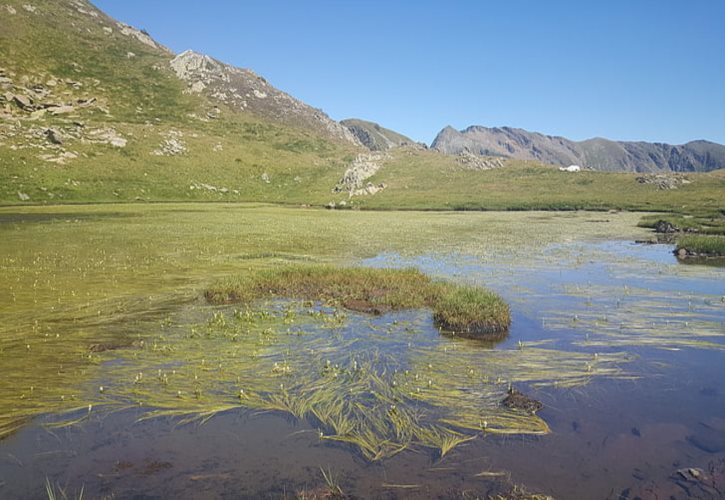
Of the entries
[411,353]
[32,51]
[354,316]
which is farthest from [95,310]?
[32,51]

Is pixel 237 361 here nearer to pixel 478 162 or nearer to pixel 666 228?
pixel 666 228

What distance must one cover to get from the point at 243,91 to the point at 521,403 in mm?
153317

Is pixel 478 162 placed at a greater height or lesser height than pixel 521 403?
greater

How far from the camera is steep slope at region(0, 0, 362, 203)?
76.4 meters

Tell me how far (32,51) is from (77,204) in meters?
71.4

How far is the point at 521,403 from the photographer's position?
9.89 meters

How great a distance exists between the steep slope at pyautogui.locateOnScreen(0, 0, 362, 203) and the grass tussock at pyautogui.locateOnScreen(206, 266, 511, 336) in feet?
190

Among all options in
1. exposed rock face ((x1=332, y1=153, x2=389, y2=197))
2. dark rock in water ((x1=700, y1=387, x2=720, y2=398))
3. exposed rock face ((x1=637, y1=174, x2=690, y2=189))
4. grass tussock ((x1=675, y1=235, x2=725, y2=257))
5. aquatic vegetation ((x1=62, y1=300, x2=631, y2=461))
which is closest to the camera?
aquatic vegetation ((x1=62, y1=300, x2=631, y2=461))

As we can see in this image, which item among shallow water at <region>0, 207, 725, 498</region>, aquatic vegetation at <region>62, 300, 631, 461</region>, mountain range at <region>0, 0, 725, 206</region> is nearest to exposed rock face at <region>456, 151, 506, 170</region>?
mountain range at <region>0, 0, 725, 206</region>

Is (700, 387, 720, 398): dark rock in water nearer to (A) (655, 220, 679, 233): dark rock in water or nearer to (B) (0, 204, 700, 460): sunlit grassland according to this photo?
(B) (0, 204, 700, 460): sunlit grassland

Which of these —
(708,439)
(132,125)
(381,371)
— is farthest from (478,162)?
(708,439)

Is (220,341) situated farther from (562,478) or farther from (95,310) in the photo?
(562,478)

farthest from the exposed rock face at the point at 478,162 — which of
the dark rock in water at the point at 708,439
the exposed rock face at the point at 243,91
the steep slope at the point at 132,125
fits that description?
the dark rock in water at the point at 708,439

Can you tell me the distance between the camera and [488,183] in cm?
9888
